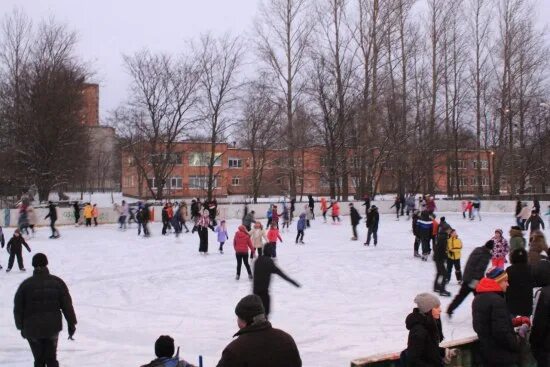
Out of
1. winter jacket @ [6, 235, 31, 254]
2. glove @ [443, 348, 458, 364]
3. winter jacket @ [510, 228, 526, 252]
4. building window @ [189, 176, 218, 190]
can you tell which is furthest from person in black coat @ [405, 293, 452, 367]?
building window @ [189, 176, 218, 190]

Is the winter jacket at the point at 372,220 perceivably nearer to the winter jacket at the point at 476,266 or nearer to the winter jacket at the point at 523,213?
the winter jacket at the point at 523,213

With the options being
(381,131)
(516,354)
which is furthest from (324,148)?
(516,354)

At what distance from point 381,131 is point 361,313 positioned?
3134cm

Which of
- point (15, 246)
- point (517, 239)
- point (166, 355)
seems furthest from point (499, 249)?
point (15, 246)

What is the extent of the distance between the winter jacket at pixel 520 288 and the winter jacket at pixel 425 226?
30.5 feet

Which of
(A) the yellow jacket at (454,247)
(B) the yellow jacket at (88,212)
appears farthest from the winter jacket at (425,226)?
(B) the yellow jacket at (88,212)

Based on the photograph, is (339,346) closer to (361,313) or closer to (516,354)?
(361,313)

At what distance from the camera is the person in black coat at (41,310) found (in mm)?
5988

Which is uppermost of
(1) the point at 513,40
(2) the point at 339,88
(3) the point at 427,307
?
(1) the point at 513,40

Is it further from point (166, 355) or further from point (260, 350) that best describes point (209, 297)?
point (260, 350)

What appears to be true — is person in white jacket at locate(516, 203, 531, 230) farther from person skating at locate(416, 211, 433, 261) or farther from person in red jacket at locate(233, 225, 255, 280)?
person in red jacket at locate(233, 225, 255, 280)

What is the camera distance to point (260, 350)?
3.26 meters

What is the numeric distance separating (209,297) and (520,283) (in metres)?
6.92

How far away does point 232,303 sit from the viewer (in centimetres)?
1166
